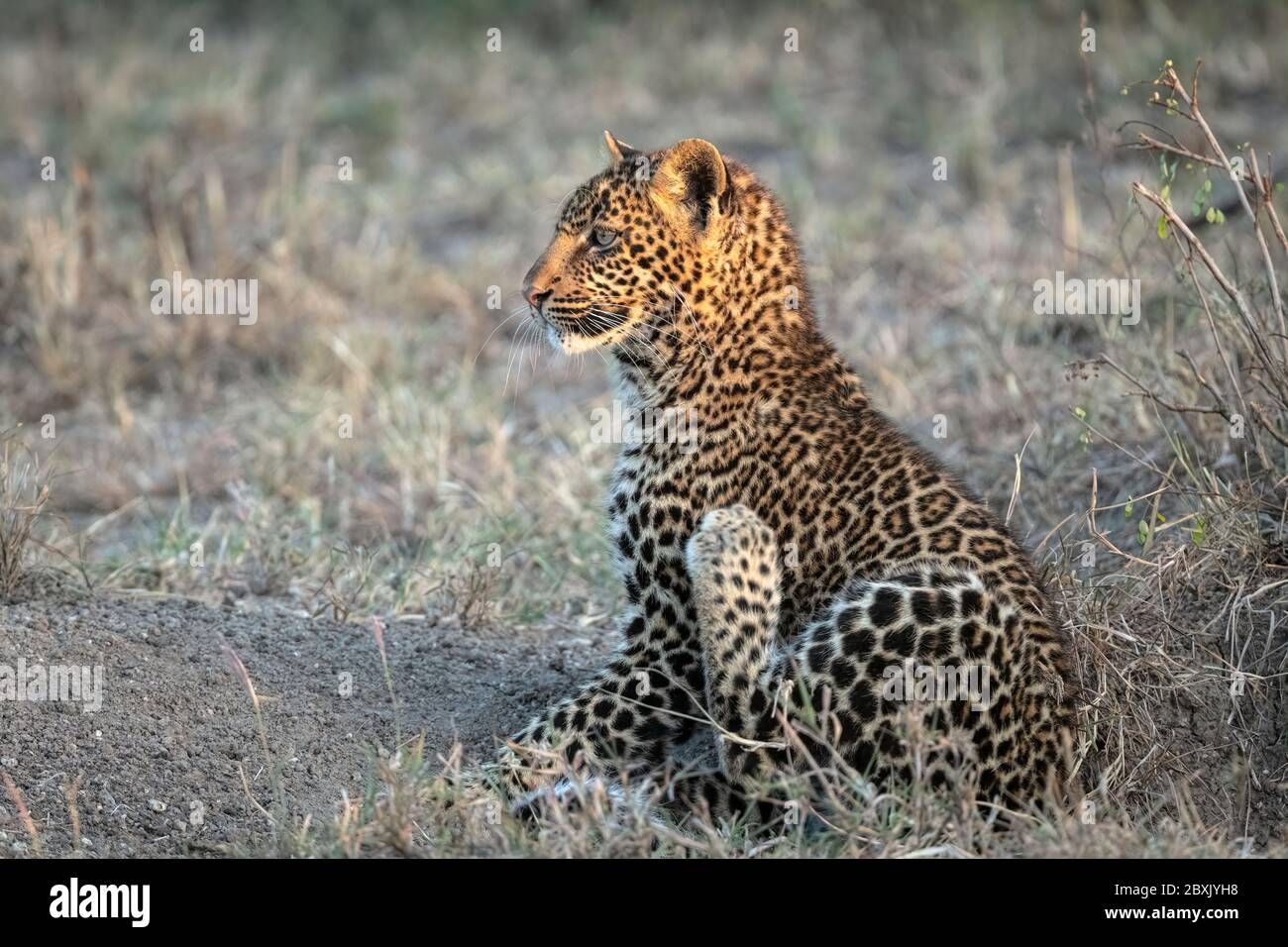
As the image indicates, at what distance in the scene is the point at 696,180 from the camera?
5.48 meters

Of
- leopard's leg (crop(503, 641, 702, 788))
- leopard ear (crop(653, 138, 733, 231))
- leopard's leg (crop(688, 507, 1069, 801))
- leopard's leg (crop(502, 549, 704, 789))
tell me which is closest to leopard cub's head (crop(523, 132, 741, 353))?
leopard ear (crop(653, 138, 733, 231))

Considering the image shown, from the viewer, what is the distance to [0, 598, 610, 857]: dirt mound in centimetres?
509

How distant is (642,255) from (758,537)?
1002 millimetres

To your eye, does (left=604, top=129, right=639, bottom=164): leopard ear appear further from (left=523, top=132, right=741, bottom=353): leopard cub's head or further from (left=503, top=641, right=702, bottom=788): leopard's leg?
(left=503, top=641, right=702, bottom=788): leopard's leg

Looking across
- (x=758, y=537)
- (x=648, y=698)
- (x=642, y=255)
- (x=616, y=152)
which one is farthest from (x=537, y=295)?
(x=648, y=698)

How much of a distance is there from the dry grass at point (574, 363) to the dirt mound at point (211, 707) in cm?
18

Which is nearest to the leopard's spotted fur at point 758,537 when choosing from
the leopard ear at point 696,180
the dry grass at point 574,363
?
the leopard ear at point 696,180

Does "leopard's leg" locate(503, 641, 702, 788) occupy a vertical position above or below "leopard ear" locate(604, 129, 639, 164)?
below

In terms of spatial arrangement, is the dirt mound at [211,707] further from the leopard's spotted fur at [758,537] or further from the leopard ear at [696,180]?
the leopard ear at [696,180]

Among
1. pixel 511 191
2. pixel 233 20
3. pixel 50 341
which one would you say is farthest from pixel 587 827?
pixel 233 20

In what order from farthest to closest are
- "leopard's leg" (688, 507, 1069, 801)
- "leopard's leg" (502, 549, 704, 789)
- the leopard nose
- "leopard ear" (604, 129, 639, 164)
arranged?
"leopard ear" (604, 129, 639, 164)
the leopard nose
"leopard's leg" (502, 549, 704, 789)
"leopard's leg" (688, 507, 1069, 801)

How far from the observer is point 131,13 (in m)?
15.5

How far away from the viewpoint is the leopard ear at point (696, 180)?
543 cm

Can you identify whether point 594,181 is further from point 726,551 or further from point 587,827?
point 587,827
